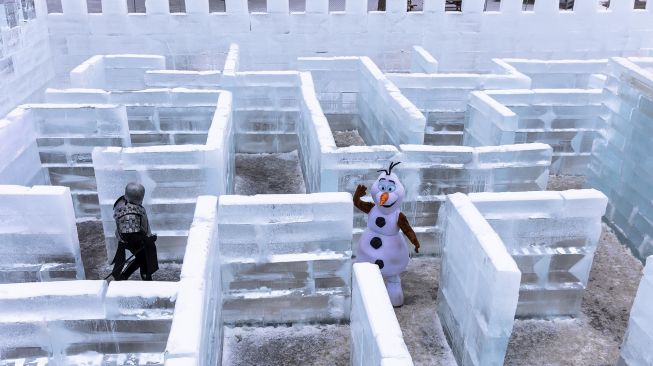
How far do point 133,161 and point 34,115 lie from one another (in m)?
1.93

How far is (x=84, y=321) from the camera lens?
148 inches

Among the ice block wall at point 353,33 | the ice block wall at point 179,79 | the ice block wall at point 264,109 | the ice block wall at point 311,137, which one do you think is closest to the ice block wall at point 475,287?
the ice block wall at point 311,137

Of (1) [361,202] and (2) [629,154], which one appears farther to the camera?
(2) [629,154]

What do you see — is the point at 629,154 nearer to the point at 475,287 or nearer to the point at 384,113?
the point at 384,113

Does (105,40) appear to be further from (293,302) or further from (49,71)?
(293,302)

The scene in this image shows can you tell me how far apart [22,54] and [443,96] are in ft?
20.6

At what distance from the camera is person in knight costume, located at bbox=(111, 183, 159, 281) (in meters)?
5.13

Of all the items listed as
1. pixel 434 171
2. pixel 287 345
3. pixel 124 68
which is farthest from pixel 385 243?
pixel 124 68

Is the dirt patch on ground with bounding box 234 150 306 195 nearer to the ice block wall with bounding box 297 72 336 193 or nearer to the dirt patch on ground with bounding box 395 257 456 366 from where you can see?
the ice block wall with bounding box 297 72 336 193

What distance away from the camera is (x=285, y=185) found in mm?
8023

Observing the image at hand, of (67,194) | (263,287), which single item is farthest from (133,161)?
(263,287)

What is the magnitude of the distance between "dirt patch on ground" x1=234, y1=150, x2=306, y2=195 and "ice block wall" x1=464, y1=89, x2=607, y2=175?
2.43 metres

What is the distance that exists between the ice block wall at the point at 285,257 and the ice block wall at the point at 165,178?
1049 mm

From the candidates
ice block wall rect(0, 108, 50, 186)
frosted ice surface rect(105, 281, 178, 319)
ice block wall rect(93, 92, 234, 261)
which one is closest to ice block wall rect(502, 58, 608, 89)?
ice block wall rect(93, 92, 234, 261)
